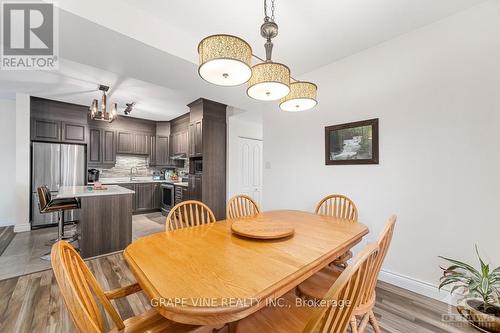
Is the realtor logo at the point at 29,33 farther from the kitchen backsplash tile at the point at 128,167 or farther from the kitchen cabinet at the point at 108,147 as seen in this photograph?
the kitchen backsplash tile at the point at 128,167

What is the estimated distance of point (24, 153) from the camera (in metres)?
3.81

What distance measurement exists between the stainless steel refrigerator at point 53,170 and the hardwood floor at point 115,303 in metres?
2.02

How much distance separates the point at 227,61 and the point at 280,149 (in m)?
2.21

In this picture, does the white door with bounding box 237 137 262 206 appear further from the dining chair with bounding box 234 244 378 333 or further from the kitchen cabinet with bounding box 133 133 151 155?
the dining chair with bounding box 234 244 378 333

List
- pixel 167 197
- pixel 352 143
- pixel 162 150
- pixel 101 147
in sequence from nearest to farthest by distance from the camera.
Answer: pixel 352 143 → pixel 101 147 → pixel 167 197 → pixel 162 150

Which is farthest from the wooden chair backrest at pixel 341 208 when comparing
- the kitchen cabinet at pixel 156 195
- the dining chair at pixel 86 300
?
the kitchen cabinet at pixel 156 195

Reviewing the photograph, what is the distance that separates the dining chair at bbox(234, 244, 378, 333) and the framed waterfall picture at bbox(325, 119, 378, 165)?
1766mm

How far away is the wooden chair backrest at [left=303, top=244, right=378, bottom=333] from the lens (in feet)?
2.06

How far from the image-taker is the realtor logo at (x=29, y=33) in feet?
5.35

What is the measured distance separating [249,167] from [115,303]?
142 inches

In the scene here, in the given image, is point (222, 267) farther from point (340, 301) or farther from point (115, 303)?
point (115, 303)

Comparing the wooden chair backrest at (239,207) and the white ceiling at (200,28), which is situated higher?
the white ceiling at (200,28)

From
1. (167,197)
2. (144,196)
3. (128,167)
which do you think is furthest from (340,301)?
(128,167)

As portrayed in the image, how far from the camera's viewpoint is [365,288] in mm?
1036
